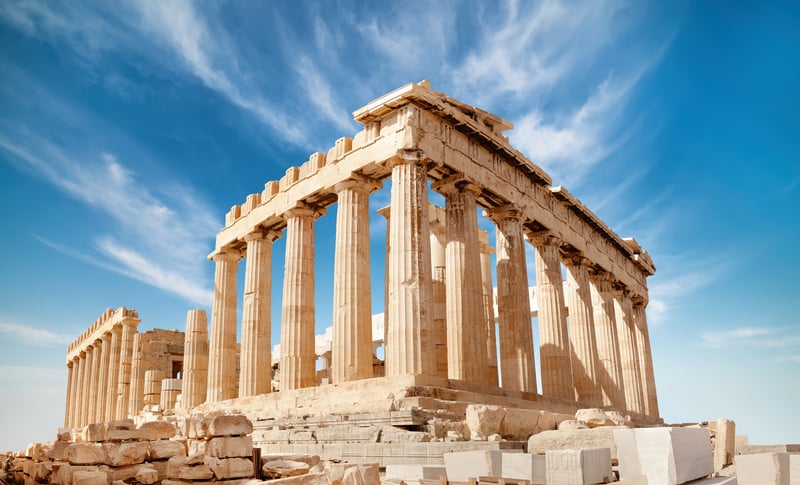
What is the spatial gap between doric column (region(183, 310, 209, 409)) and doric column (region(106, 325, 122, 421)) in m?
12.4

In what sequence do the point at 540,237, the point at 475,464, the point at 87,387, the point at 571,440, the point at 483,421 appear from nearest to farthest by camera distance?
1. the point at 475,464
2. the point at 571,440
3. the point at 483,421
4. the point at 540,237
5. the point at 87,387

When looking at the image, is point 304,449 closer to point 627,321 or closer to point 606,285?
point 606,285

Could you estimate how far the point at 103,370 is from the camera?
1683 inches

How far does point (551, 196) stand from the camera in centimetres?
2775

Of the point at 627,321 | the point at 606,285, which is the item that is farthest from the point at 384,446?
the point at 627,321

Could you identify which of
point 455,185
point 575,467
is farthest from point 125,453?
point 455,185

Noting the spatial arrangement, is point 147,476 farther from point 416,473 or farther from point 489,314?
point 489,314

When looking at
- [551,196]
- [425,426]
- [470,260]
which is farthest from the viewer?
[551,196]

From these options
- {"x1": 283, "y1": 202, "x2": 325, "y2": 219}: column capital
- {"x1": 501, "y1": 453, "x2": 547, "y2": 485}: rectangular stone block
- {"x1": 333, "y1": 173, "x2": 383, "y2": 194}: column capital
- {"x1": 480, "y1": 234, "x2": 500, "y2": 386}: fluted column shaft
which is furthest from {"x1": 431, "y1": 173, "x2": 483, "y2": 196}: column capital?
{"x1": 501, "y1": 453, "x2": 547, "y2": 485}: rectangular stone block

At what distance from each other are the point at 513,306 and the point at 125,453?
15167 millimetres

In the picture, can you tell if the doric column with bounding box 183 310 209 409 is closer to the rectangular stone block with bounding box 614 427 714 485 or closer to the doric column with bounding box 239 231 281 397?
the doric column with bounding box 239 231 281 397

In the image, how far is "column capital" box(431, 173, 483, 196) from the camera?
71.0ft

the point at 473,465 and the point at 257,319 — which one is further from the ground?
the point at 257,319

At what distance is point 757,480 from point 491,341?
573 inches
